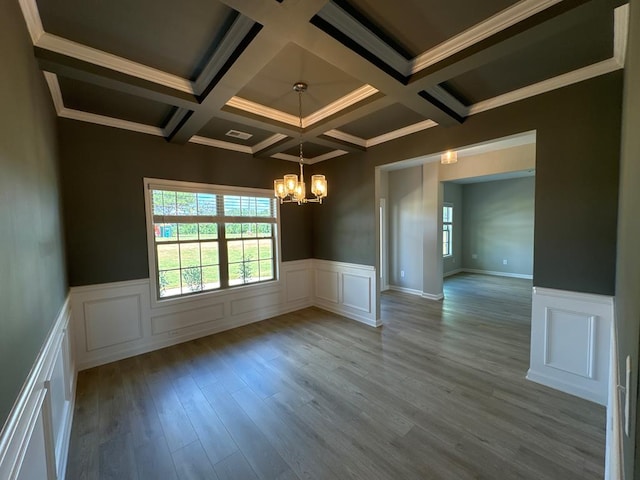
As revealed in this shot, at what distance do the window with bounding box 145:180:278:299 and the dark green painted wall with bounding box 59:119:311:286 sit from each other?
163mm

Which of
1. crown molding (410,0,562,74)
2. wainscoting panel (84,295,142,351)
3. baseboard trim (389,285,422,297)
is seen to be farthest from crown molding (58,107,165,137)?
baseboard trim (389,285,422,297)

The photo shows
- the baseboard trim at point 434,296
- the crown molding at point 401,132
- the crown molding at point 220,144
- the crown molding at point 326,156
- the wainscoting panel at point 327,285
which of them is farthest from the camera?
the baseboard trim at point 434,296

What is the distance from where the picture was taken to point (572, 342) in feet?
7.89

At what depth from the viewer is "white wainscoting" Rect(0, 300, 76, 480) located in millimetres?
929

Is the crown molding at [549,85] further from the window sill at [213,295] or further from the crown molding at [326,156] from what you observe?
the window sill at [213,295]

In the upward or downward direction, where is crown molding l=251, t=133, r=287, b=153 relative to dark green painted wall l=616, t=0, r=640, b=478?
upward

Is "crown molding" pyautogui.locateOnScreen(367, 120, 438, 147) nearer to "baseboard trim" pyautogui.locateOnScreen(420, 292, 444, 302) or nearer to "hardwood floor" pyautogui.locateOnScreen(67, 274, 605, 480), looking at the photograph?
"hardwood floor" pyautogui.locateOnScreen(67, 274, 605, 480)

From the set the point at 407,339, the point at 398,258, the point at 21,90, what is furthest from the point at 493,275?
the point at 21,90

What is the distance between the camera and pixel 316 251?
5016mm

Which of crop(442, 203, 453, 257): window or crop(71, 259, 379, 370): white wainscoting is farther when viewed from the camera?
crop(442, 203, 453, 257): window

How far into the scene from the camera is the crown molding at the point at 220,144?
12.1ft

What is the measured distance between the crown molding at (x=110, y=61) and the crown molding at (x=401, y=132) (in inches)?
97.5

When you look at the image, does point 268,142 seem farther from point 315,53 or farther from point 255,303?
point 255,303

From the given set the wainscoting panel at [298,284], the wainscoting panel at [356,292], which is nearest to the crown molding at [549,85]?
the wainscoting panel at [356,292]
